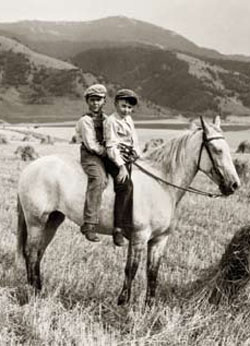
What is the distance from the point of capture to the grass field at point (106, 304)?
499 centimetres

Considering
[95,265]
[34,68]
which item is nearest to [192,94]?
[34,68]

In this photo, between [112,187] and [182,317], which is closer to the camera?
[182,317]

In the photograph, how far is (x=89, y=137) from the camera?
6301 millimetres

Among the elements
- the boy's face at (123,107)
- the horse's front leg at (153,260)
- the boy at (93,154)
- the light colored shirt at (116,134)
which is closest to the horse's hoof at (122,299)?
the horse's front leg at (153,260)

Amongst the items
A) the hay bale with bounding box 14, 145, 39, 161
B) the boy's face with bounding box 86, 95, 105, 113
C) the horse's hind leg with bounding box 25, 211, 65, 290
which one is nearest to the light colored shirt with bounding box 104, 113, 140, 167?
the boy's face with bounding box 86, 95, 105, 113

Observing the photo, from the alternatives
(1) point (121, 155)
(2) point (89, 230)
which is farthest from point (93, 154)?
(2) point (89, 230)

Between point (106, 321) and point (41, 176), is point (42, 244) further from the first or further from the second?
point (106, 321)

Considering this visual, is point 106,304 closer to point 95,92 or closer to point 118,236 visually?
point 118,236

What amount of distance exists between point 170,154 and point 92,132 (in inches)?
36.5

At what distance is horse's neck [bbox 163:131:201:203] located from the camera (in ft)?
20.5

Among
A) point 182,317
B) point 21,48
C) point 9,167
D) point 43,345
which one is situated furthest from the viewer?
point 21,48

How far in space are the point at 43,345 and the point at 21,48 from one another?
188m

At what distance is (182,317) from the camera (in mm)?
5395

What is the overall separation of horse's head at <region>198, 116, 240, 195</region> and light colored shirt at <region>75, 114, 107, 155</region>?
1.18 meters
